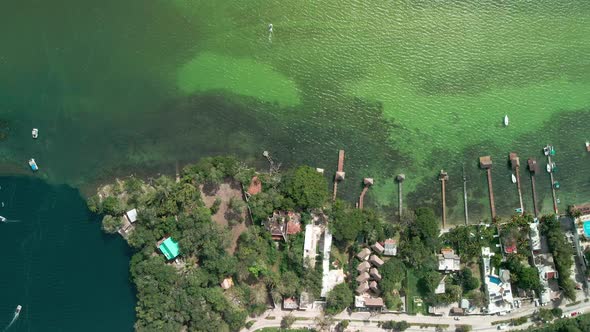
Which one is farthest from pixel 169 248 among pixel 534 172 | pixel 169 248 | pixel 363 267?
pixel 534 172

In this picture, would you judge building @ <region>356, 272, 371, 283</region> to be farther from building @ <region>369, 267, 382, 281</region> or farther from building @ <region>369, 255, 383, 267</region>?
building @ <region>369, 255, 383, 267</region>

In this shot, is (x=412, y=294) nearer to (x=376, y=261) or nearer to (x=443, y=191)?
(x=376, y=261)

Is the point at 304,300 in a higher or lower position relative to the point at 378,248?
lower

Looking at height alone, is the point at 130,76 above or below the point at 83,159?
above

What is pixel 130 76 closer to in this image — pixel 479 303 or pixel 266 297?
pixel 266 297

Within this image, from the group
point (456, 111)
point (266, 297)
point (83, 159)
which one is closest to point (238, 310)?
point (266, 297)
